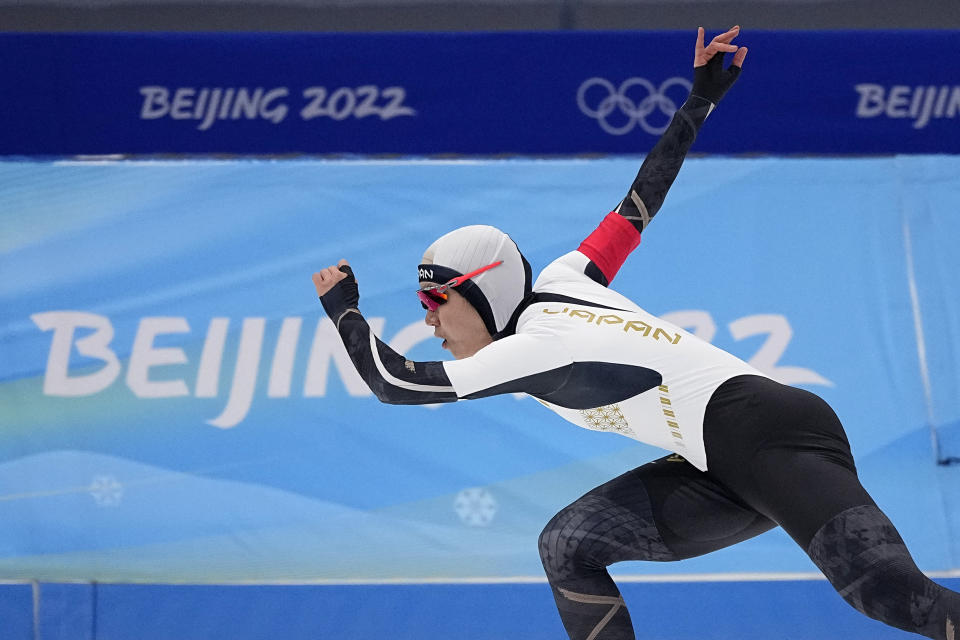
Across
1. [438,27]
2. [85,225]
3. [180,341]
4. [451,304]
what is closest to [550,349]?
[451,304]

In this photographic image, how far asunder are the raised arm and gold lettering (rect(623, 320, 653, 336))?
289 mm

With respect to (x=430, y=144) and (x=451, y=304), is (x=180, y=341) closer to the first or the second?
(x=430, y=144)

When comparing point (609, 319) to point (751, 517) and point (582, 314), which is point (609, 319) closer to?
point (582, 314)

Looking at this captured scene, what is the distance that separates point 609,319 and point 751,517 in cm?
61

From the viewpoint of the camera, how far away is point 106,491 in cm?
448

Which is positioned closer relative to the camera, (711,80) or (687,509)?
(687,509)

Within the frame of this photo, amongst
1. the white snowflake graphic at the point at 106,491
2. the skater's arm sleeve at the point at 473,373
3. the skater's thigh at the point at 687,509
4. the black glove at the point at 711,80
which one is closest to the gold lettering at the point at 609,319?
the skater's arm sleeve at the point at 473,373

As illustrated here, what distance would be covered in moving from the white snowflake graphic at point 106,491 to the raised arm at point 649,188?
251cm

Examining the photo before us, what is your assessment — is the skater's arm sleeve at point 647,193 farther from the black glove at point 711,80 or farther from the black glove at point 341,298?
the black glove at point 341,298

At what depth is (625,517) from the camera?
8.68 ft

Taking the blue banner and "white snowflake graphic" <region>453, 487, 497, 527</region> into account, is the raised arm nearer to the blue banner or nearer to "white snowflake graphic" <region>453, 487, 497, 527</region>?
"white snowflake graphic" <region>453, 487, 497, 527</region>

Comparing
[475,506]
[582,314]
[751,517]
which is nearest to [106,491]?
[475,506]

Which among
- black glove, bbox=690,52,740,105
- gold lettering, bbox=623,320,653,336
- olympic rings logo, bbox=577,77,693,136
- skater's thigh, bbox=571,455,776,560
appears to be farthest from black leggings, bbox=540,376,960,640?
olympic rings logo, bbox=577,77,693,136

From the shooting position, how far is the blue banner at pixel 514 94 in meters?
5.15
